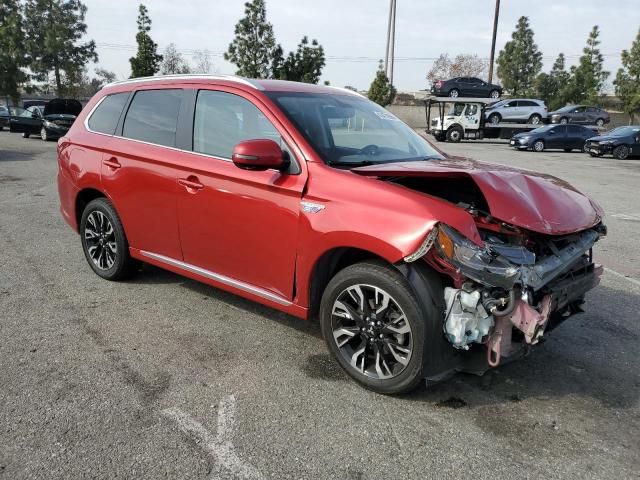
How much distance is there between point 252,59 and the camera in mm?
35625

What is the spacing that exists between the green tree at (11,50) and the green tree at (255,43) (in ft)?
82.3

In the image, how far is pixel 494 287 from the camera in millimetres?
2857

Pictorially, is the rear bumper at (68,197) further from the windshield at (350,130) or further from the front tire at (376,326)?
the front tire at (376,326)

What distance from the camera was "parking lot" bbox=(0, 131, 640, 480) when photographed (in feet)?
8.52

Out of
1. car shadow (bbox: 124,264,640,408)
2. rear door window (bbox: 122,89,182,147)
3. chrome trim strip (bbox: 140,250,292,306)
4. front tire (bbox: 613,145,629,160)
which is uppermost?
rear door window (bbox: 122,89,182,147)

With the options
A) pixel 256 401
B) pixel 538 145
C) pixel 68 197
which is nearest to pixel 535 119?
pixel 538 145

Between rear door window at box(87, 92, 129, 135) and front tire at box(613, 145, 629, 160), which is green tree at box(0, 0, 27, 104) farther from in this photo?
rear door window at box(87, 92, 129, 135)

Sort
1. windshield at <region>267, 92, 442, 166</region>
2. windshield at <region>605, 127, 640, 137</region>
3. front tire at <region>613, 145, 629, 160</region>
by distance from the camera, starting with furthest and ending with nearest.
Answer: windshield at <region>605, 127, 640, 137</region> → front tire at <region>613, 145, 629, 160</region> → windshield at <region>267, 92, 442, 166</region>

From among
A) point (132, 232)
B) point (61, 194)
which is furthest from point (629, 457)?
point (61, 194)

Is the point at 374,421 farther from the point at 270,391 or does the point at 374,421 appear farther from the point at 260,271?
the point at 260,271

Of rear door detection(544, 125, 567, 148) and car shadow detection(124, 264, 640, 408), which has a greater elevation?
rear door detection(544, 125, 567, 148)

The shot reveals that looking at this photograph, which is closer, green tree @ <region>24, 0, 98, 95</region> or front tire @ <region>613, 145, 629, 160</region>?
front tire @ <region>613, 145, 629, 160</region>

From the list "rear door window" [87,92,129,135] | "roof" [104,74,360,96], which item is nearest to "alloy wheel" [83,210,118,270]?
"rear door window" [87,92,129,135]

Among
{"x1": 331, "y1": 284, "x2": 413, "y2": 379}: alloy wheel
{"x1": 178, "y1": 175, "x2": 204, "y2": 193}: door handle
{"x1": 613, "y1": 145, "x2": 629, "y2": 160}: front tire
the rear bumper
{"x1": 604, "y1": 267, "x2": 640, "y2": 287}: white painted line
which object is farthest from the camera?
{"x1": 613, "y1": 145, "x2": 629, "y2": 160}: front tire
